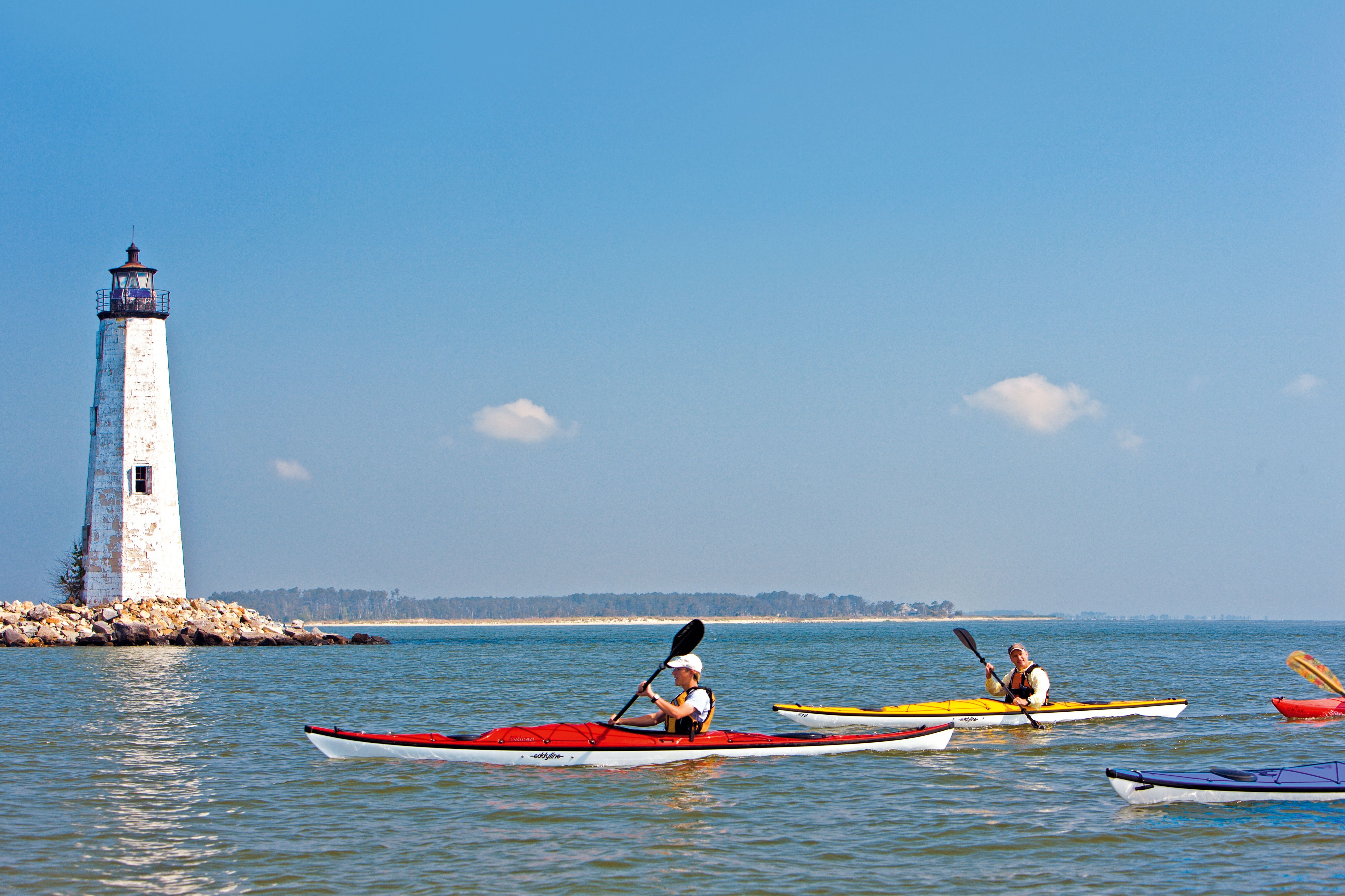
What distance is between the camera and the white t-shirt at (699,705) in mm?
13117

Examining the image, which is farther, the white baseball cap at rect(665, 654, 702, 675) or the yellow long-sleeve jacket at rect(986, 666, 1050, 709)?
the yellow long-sleeve jacket at rect(986, 666, 1050, 709)

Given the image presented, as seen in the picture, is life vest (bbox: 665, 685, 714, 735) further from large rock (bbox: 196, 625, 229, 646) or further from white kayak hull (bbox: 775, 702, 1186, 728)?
large rock (bbox: 196, 625, 229, 646)

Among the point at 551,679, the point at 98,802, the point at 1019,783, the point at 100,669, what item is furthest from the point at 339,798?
the point at 100,669

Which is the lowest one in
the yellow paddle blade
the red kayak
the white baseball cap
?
the red kayak

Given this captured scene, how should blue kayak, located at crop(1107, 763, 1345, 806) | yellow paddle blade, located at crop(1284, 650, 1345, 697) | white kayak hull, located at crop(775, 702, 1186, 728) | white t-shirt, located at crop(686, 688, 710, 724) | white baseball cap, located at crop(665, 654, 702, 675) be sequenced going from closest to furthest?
blue kayak, located at crop(1107, 763, 1345, 806), white baseball cap, located at crop(665, 654, 702, 675), white t-shirt, located at crop(686, 688, 710, 724), yellow paddle blade, located at crop(1284, 650, 1345, 697), white kayak hull, located at crop(775, 702, 1186, 728)

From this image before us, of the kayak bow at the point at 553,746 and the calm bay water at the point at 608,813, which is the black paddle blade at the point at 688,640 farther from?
the calm bay water at the point at 608,813

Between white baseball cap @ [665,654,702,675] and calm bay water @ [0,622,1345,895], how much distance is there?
1206 mm

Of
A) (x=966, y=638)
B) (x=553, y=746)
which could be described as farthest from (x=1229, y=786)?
(x=966, y=638)

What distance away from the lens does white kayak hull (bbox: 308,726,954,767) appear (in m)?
13.1

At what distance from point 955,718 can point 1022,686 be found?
1284 mm

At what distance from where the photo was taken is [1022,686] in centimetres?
1714

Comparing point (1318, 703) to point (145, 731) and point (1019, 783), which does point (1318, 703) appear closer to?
point (1019, 783)

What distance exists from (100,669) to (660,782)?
79.0 feet

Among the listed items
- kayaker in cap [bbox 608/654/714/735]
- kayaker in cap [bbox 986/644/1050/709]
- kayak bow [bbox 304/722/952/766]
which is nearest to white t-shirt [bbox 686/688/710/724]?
kayaker in cap [bbox 608/654/714/735]
